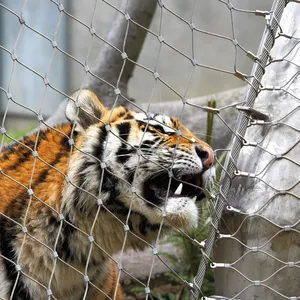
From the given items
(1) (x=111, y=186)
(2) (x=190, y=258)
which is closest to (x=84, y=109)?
(1) (x=111, y=186)

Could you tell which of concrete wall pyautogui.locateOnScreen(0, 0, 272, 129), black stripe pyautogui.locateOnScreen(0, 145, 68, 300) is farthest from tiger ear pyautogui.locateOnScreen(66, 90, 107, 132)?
concrete wall pyautogui.locateOnScreen(0, 0, 272, 129)

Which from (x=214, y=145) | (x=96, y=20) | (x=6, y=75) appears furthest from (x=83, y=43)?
(x=214, y=145)

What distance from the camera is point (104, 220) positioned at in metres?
2.26

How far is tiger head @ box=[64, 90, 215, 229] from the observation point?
2168mm

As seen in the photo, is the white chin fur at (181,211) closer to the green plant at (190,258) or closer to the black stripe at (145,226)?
the black stripe at (145,226)

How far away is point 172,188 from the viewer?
2229 millimetres

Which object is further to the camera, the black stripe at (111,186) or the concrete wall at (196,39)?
the concrete wall at (196,39)

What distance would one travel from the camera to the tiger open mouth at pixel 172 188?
7.23 feet

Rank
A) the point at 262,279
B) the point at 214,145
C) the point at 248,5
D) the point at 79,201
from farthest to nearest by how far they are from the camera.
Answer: the point at 248,5 → the point at 214,145 → the point at 79,201 → the point at 262,279

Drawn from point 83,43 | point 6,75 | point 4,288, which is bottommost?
point 6,75

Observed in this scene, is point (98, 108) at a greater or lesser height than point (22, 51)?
greater

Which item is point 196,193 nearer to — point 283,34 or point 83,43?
point 283,34

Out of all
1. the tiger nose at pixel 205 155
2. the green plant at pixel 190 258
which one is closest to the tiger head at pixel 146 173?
the tiger nose at pixel 205 155

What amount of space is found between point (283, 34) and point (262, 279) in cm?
80
